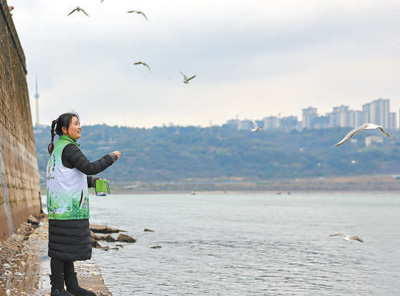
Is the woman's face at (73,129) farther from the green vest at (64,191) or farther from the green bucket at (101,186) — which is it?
the green bucket at (101,186)

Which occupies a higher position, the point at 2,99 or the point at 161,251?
the point at 2,99

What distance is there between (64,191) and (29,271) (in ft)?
15.9

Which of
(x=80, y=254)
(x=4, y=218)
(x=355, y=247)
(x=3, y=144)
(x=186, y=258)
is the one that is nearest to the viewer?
(x=80, y=254)

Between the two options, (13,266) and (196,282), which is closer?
(13,266)

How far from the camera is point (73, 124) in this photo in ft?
22.1

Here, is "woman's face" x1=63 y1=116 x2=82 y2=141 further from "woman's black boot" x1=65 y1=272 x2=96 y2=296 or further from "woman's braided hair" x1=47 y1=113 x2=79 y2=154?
"woman's black boot" x1=65 y1=272 x2=96 y2=296

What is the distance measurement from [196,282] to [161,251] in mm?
10283

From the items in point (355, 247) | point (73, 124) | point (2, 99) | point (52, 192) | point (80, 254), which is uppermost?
point (2, 99)

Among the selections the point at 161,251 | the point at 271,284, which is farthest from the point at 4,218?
the point at 161,251

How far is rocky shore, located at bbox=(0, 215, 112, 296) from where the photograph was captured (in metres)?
8.80

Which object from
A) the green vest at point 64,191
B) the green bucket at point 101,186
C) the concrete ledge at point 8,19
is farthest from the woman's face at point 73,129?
the concrete ledge at point 8,19

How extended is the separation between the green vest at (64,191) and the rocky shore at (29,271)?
2.49m

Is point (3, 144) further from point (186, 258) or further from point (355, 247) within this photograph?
point (355, 247)

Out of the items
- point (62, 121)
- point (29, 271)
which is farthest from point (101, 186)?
point (29, 271)
